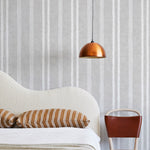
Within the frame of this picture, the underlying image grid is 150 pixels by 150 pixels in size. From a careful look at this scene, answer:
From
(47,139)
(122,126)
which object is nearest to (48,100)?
(122,126)

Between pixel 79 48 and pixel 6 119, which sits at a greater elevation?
pixel 79 48

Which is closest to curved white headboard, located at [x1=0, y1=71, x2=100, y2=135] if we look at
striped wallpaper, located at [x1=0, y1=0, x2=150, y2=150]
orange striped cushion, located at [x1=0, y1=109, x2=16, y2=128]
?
striped wallpaper, located at [x1=0, y1=0, x2=150, y2=150]

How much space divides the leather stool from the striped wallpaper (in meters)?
0.20

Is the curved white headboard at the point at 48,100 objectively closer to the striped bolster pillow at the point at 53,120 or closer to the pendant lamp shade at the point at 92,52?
the striped bolster pillow at the point at 53,120

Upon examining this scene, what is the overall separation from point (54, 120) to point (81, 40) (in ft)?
3.39

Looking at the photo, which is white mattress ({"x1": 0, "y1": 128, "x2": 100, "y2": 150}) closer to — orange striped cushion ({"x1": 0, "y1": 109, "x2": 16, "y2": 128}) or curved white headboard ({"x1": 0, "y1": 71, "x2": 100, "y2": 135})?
orange striped cushion ({"x1": 0, "y1": 109, "x2": 16, "y2": 128})

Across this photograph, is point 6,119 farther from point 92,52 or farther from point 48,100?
point 92,52

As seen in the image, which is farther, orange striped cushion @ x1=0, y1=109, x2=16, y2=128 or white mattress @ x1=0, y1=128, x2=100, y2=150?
orange striped cushion @ x1=0, y1=109, x2=16, y2=128

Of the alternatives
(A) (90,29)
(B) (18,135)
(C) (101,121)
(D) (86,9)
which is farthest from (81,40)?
(B) (18,135)

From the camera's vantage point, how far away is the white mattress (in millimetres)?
1995

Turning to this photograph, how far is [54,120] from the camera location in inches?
110

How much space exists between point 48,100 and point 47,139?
101 centimetres

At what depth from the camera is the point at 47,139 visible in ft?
7.09

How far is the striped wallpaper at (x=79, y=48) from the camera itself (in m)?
3.22
